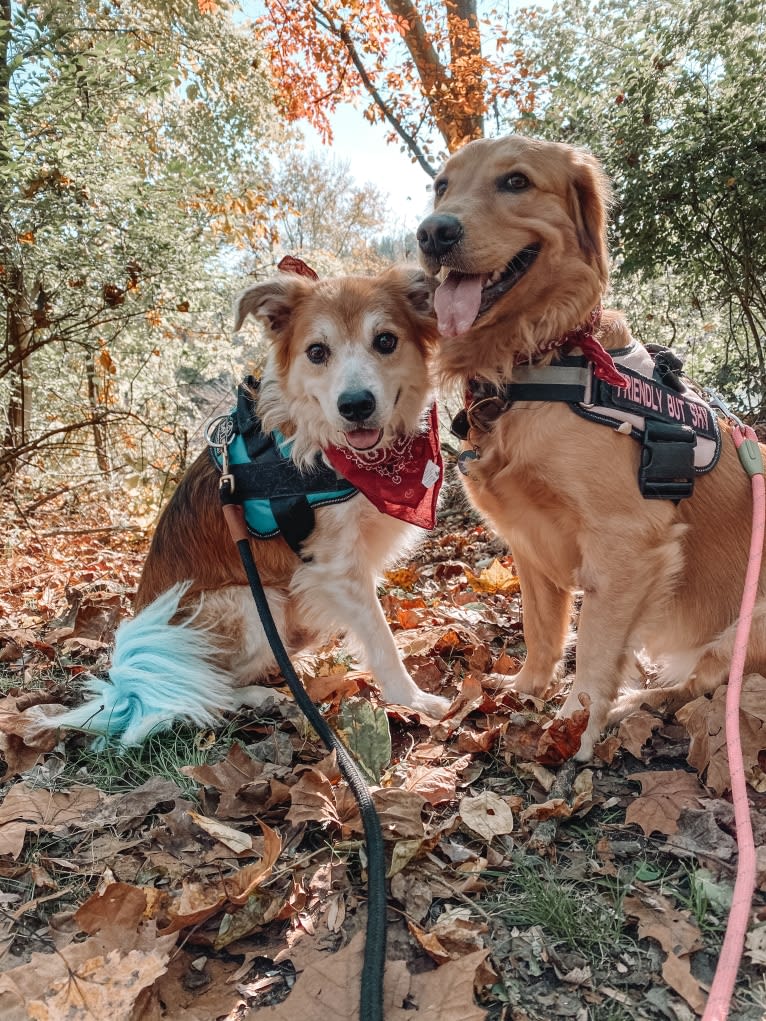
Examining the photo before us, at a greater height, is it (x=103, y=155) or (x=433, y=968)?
(x=103, y=155)

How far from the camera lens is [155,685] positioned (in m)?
2.51

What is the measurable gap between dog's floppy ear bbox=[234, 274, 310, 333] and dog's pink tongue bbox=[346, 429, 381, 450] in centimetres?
72

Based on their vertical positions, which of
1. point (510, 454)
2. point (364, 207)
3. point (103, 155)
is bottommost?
point (510, 454)

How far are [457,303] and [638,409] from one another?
712 mm

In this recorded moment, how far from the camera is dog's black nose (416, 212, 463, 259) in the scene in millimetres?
2201

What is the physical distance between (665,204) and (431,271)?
4785mm

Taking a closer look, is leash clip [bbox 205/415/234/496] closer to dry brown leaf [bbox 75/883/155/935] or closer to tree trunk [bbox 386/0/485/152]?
dry brown leaf [bbox 75/883/155/935]

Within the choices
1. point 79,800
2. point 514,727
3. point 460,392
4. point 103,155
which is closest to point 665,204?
point 460,392

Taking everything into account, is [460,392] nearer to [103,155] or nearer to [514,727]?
[514,727]

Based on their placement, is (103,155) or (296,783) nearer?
(296,783)

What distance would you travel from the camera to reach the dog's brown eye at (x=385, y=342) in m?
2.82

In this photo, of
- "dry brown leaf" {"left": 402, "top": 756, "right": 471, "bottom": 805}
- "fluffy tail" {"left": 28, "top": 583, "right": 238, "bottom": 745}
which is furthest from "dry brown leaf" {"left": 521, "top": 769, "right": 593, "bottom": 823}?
"fluffy tail" {"left": 28, "top": 583, "right": 238, "bottom": 745}

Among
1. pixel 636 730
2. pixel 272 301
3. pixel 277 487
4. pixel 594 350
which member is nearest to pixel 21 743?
pixel 277 487

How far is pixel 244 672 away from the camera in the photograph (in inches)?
115
